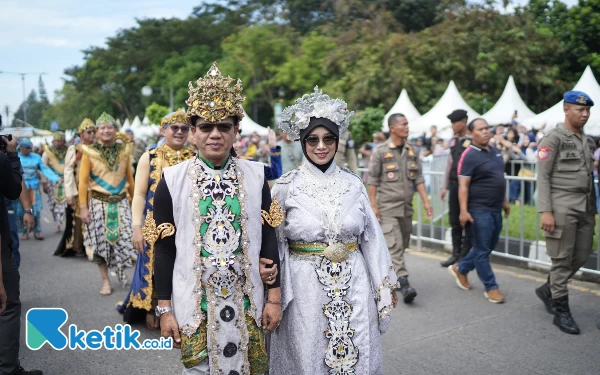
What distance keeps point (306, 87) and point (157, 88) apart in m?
22.4

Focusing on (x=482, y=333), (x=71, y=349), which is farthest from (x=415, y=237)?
(x=71, y=349)

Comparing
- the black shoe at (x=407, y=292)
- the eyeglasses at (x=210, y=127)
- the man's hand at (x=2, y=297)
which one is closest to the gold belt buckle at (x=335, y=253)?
the eyeglasses at (x=210, y=127)

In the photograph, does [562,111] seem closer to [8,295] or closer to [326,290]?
[326,290]

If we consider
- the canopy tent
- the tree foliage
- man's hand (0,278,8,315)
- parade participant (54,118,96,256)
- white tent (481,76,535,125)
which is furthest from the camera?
the tree foliage

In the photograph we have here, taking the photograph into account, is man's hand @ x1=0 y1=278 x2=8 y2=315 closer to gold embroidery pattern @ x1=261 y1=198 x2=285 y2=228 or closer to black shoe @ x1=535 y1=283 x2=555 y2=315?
gold embroidery pattern @ x1=261 y1=198 x2=285 y2=228

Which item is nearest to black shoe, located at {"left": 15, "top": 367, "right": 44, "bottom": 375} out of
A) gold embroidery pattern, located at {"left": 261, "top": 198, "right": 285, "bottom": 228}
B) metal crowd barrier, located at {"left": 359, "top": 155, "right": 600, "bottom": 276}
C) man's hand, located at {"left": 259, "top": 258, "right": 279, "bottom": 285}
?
man's hand, located at {"left": 259, "top": 258, "right": 279, "bottom": 285}

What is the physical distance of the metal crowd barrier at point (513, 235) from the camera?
7.48 m

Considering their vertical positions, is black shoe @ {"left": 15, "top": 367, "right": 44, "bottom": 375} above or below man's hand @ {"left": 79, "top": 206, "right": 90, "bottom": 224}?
below

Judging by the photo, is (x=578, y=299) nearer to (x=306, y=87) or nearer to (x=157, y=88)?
(x=306, y=87)

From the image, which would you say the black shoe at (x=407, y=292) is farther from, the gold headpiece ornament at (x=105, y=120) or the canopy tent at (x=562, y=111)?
the canopy tent at (x=562, y=111)

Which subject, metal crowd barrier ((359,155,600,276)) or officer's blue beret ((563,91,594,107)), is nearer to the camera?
officer's blue beret ((563,91,594,107))

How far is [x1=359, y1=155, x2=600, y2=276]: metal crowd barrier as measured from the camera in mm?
7484

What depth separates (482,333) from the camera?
532 cm

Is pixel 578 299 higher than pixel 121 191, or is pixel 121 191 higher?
pixel 121 191
